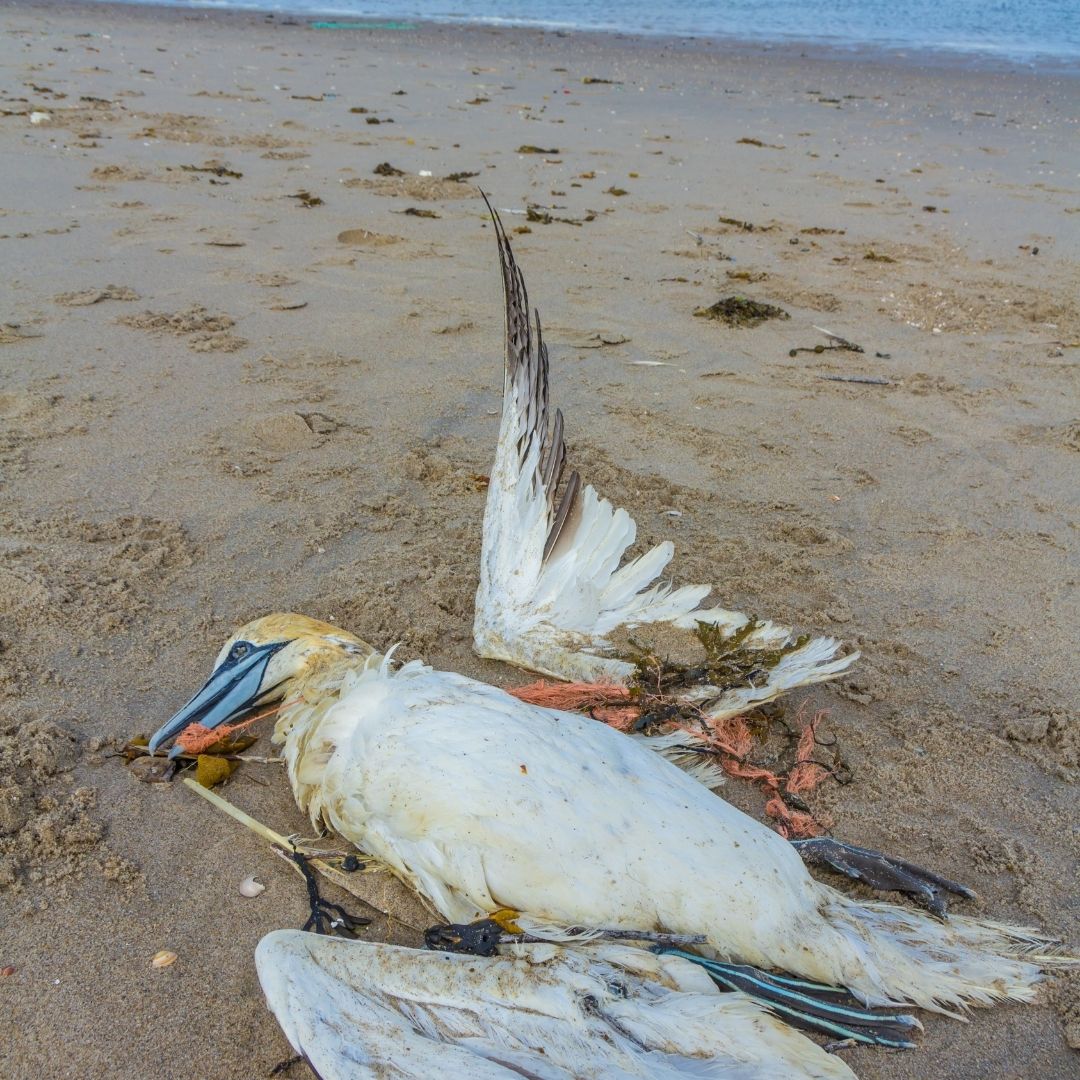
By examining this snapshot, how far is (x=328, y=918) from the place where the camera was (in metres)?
2.38

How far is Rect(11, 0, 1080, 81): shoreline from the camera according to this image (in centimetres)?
1958

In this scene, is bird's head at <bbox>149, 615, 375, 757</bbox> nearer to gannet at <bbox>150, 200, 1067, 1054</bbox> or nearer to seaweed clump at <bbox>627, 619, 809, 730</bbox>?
gannet at <bbox>150, 200, 1067, 1054</bbox>

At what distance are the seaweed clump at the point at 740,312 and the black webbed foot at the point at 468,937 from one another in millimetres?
4525

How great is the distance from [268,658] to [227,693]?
162 millimetres

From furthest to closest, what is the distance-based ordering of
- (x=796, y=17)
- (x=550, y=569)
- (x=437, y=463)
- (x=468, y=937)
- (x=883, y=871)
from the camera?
1. (x=796, y=17)
2. (x=437, y=463)
3. (x=550, y=569)
4. (x=883, y=871)
5. (x=468, y=937)

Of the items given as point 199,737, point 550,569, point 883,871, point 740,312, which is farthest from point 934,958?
point 740,312

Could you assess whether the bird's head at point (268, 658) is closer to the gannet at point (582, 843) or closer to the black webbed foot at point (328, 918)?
the gannet at point (582, 843)

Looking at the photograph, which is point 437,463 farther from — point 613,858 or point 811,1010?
point 811,1010

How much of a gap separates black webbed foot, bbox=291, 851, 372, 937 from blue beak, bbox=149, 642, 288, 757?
Answer: 626 millimetres

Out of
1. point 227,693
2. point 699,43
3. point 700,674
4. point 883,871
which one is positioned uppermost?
point 699,43

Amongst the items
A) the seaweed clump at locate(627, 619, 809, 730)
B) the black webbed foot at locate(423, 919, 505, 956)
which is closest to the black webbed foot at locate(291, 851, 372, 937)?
the black webbed foot at locate(423, 919, 505, 956)

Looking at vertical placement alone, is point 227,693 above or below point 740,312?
below

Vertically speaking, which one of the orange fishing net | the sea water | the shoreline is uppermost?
the sea water

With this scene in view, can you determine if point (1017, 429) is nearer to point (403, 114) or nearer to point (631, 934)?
point (631, 934)
